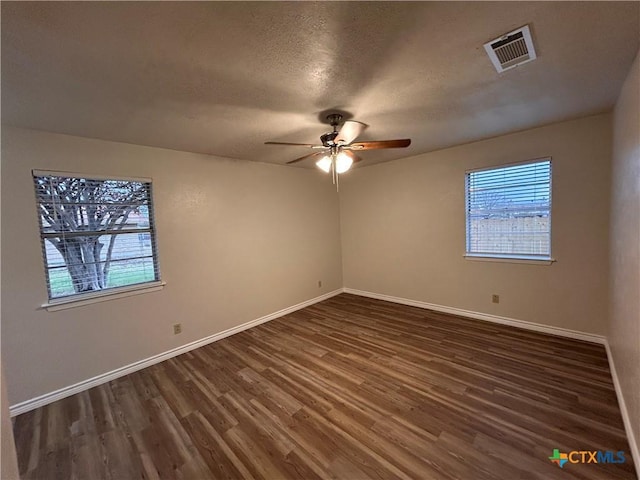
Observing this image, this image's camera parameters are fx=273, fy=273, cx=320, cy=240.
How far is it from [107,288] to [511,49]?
383cm

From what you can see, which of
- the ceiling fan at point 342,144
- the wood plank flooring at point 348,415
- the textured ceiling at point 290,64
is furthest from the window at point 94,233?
the ceiling fan at point 342,144

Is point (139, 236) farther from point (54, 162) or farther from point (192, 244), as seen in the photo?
point (54, 162)

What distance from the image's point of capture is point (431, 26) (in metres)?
1.36

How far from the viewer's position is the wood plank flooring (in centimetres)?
169

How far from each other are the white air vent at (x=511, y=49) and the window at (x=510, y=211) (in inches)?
76.8

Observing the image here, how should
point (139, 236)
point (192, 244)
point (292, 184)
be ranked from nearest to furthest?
point (139, 236), point (192, 244), point (292, 184)

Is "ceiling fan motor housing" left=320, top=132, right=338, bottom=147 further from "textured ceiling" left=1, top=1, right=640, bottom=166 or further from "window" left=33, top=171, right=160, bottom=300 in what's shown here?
"window" left=33, top=171, right=160, bottom=300

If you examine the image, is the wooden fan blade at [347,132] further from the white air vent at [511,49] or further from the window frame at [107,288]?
the window frame at [107,288]

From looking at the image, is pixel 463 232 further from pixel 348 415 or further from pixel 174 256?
pixel 174 256

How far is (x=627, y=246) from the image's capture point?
1.90 m

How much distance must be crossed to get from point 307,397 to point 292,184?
3144 millimetres

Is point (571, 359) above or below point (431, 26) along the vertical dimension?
below

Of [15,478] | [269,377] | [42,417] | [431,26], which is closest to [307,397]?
[269,377]
